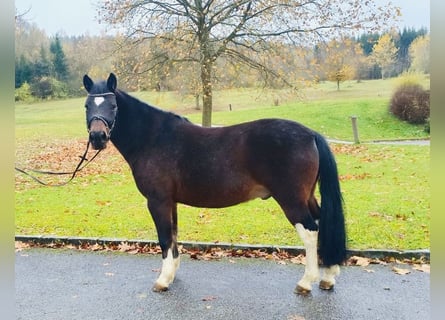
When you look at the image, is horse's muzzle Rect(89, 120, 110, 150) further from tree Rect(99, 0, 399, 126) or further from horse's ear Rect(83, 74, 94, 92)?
tree Rect(99, 0, 399, 126)

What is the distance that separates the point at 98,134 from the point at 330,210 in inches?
89.4

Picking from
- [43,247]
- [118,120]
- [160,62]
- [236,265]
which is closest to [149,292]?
[236,265]

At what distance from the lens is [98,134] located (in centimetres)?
344

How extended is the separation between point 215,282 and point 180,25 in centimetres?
763

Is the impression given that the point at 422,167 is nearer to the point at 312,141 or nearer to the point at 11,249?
the point at 312,141

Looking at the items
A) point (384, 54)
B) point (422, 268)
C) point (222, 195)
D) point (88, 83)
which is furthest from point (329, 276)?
point (384, 54)

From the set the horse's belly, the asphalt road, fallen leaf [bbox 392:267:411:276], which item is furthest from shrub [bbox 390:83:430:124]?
the horse's belly

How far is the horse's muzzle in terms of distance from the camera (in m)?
3.44

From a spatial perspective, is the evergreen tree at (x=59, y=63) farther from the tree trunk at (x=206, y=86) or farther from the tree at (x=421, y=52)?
the tree at (x=421, y=52)

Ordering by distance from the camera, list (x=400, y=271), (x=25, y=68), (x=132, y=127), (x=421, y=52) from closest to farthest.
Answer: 1. (x=132, y=127)
2. (x=400, y=271)
3. (x=25, y=68)
4. (x=421, y=52)

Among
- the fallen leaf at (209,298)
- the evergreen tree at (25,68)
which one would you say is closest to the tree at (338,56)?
the fallen leaf at (209,298)

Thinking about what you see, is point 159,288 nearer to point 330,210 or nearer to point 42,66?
point 330,210

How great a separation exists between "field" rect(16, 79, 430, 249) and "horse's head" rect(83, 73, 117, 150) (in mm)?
2130

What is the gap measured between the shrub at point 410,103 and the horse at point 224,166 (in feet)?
50.5
